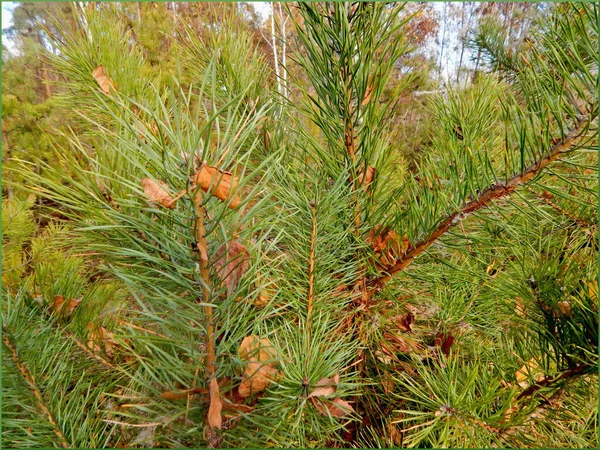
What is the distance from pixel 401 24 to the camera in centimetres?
37

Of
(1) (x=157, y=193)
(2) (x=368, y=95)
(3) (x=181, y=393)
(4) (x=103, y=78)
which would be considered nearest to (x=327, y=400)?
(3) (x=181, y=393)

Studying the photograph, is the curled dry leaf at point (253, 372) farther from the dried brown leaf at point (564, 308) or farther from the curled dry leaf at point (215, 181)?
the dried brown leaf at point (564, 308)

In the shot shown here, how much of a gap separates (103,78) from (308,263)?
0.36m

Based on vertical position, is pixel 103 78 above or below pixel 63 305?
above

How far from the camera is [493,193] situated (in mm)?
333

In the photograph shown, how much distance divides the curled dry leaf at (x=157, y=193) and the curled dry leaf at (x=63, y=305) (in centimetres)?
36

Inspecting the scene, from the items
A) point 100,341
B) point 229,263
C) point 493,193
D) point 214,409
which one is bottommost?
point 100,341

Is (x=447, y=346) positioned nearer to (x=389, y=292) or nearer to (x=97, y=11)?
(x=389, y=292)

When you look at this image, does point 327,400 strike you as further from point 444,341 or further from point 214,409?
point 444,341

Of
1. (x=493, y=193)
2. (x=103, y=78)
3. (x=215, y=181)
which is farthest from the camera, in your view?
(x=103, y=78)

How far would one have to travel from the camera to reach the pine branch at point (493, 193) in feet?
0.95

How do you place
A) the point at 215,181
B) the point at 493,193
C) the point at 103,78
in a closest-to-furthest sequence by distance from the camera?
the point at 215,181, the point at 493,193, the point at 103,78

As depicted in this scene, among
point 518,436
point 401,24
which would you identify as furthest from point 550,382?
point 401,24

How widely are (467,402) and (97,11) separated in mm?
690
